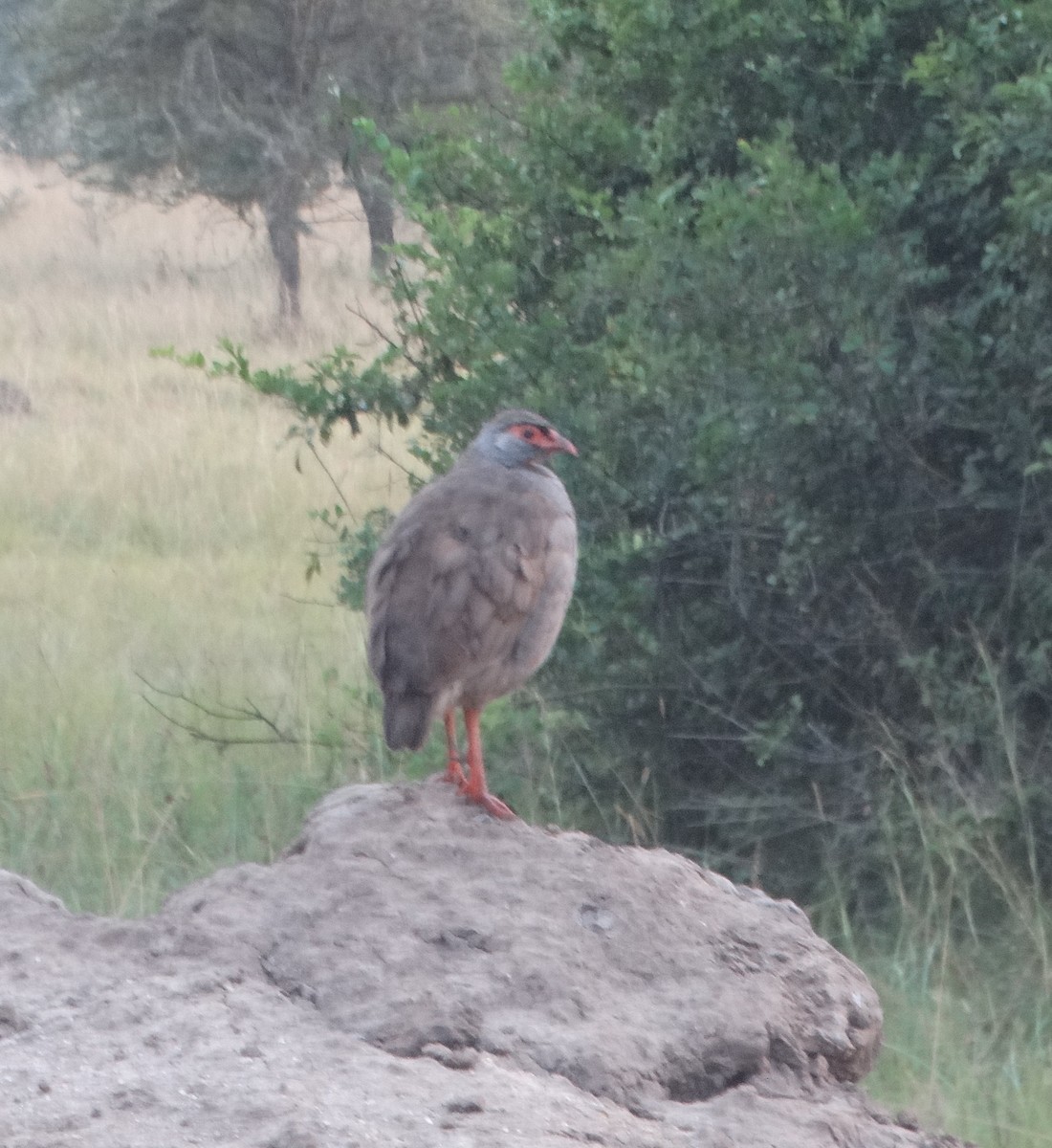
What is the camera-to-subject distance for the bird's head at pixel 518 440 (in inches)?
200

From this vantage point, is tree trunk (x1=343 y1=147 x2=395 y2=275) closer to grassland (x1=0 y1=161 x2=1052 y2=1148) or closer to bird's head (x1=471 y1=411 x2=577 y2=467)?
grassland (x1=0 y1=161 x2=1052 y2=1148)

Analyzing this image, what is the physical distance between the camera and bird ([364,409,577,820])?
Answer: 4.46 metres

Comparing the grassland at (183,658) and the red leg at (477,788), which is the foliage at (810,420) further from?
the red leg at (477,788)

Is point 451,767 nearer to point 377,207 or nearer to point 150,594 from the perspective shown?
point 150,594

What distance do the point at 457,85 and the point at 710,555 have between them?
13336 millimetres

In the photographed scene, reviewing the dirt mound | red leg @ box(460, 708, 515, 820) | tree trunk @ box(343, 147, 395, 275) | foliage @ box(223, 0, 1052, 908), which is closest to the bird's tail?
red leg @ box(460, 708, 515, 820)

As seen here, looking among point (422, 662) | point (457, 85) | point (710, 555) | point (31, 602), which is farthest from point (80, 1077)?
point (457, 85)

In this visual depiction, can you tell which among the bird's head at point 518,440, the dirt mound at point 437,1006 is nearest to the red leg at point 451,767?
the dirt mound at point 437,1006

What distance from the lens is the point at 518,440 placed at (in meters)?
5.10

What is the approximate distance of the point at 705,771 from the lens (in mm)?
6254

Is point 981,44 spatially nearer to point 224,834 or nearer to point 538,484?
point 538,484

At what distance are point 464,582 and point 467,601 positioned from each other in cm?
5

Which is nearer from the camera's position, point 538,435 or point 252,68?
point 538,435

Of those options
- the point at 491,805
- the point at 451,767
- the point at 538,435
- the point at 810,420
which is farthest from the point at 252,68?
the point at 491,805
